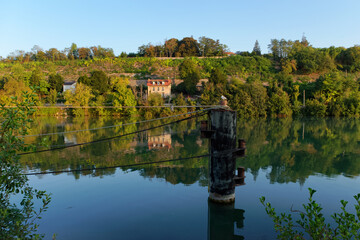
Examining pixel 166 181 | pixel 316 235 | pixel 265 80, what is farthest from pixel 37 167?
pixel 265 80

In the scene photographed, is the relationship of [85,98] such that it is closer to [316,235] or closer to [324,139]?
[324,139]

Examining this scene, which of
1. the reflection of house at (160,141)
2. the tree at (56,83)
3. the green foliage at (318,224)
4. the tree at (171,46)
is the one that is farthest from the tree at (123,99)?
the tree at (171,46)

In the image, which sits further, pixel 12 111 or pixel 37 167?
pixel 37 167

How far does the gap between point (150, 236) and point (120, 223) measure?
105 centimetres

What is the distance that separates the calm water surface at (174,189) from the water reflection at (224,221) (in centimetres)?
2

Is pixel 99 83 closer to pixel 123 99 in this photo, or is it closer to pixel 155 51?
pixel 123 99

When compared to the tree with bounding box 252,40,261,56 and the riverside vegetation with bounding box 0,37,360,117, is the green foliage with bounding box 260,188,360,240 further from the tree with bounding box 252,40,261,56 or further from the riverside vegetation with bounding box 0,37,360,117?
the tree with bounding box 252,40,261,56

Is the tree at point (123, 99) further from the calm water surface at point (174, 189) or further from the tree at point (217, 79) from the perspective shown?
the calm water surface at point (174, 189)

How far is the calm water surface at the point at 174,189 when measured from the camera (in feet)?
21.6

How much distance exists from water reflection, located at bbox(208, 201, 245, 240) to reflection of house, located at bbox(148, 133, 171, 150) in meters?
9.40

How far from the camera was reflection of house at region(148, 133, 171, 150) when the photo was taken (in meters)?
16.9

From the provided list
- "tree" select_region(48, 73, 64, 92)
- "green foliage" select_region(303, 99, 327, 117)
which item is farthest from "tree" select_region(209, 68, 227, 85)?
"tree" select_region(48, 73, 64, 92)

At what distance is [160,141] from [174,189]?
9614 mm

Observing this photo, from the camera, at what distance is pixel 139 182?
32.8 ft
